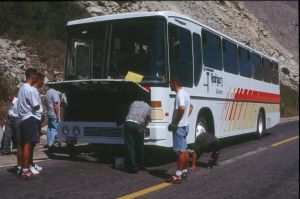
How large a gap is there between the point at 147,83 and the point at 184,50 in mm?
1456

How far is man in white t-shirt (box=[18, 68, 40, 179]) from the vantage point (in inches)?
270

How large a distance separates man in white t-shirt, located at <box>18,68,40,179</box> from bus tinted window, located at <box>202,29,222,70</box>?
15.3 ft

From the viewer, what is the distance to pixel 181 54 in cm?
893

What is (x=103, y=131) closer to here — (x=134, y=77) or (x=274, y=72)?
(x=134, y=77)

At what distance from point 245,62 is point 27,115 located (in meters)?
9.07

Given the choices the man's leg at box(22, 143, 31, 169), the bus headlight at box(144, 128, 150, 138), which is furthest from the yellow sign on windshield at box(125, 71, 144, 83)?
the man's leg at box(22, 143, 31, 169)

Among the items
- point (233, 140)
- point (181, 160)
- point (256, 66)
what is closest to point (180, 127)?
point (181, 160)

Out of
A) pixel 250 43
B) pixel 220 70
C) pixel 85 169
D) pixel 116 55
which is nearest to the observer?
pixel 85 169

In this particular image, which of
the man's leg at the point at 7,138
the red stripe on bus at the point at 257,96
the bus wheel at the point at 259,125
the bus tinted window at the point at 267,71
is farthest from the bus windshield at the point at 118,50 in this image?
the bus tinted window at the point at 267,71

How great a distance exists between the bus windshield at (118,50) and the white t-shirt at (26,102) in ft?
7.14

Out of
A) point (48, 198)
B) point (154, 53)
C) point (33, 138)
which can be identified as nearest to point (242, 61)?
point (154, 53)

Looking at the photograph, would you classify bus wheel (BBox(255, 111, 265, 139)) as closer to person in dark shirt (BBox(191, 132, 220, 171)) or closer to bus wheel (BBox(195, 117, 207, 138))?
bus wheel (BBox(195, 117, 207, 138))

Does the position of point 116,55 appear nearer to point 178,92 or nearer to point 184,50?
point 184,50

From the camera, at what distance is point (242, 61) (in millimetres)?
13789
